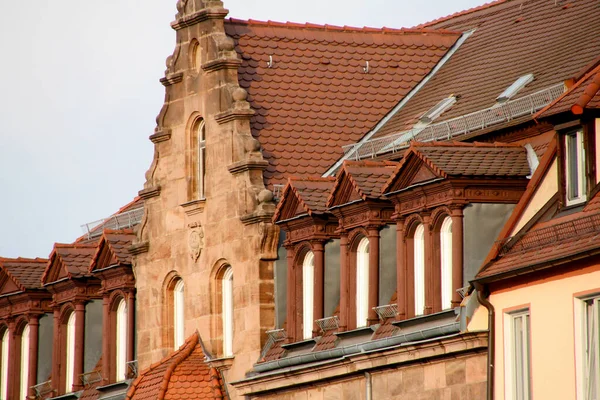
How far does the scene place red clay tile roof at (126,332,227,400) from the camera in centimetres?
6006

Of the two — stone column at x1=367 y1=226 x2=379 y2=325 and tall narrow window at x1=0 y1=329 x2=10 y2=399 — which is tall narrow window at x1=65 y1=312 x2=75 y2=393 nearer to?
tall narrow window at x1=0 y1=329 x2=10 y2=399

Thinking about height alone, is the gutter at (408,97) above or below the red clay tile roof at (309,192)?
above

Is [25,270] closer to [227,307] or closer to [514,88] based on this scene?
[227,307]

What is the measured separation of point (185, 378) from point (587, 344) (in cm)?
1893

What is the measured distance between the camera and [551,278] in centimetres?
4481

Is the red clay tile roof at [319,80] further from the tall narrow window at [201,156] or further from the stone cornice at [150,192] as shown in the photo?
the stone cornice at [150,192]

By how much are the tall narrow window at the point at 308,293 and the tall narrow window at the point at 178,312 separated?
6187 mm

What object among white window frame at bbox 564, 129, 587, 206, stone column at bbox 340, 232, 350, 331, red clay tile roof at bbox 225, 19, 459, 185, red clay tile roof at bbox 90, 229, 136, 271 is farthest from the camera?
red clay tile roof at bbox 90, 229, 136, 271

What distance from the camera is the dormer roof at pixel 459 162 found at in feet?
167

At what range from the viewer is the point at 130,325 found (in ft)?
216

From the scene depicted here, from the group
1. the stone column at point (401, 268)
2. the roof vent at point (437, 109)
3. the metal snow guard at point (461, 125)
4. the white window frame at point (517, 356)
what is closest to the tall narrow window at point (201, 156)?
the metal snow guard at point (461, 125)

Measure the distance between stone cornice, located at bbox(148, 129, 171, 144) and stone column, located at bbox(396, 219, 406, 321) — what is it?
485 inches

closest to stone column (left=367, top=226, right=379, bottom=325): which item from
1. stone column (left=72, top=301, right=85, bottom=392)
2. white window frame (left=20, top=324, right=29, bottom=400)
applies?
stone column (left=72, top=301, right=85, bottom=392)

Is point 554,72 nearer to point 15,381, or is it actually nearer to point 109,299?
point 109,299
